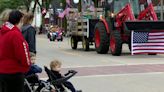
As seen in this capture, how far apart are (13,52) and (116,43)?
16.1 m

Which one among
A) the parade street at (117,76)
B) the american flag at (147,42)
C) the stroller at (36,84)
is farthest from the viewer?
the american flag at (147,42)

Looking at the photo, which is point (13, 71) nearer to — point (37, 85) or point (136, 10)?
point (37, 85)

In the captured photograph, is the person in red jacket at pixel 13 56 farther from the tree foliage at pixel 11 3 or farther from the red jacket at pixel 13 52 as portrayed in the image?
the tree foliage at pixel 11 3

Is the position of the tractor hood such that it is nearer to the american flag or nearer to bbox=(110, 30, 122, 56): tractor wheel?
the american flag

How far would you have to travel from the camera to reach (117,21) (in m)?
23.9

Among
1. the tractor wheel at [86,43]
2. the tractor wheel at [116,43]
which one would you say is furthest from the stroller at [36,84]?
the tractor wheel at [86,43]

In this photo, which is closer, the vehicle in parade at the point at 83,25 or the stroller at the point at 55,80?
the stroller at the point at 55,80

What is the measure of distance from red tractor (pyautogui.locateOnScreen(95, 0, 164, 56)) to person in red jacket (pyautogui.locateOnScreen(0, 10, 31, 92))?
1564 cm

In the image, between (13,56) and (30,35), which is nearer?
(13,56)

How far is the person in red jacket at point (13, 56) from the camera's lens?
21.9 ft

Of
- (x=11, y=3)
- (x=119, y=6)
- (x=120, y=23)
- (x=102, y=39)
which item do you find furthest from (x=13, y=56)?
(x=11, y=3)

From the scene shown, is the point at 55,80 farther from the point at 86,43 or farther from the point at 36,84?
the point at 86,43

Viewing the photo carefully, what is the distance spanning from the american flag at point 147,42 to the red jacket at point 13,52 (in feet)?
51.5

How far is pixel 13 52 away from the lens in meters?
6.74
